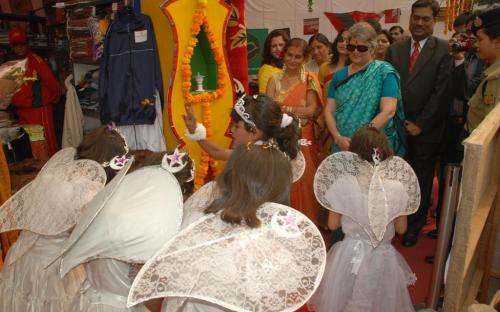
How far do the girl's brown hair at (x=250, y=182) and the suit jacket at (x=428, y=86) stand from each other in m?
2.06

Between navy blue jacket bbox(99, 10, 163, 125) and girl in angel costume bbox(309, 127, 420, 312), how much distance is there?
149 centimetres

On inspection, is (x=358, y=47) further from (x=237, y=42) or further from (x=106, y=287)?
(x=106, y=287)

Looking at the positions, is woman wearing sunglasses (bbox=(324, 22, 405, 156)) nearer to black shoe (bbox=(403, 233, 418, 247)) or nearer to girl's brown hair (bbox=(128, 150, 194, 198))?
black shoe (bbox=(403, 233, 418, 247))

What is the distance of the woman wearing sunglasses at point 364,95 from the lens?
8.75 feet

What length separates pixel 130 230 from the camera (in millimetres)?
1291

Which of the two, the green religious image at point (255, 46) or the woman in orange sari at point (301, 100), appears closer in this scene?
the woman in orange sari at point (301, 100)

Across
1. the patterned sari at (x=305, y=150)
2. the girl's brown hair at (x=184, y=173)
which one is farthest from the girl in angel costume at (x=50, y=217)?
the patterned sari at (x=305, y=150)

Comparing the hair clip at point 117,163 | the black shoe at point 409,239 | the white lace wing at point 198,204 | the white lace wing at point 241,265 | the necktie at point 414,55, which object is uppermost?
the necktie at point 414,55

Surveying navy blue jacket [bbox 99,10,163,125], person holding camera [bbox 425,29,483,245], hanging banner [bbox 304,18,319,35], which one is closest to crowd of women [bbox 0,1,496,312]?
navy blue jacket [bbox 99,10,163,125]

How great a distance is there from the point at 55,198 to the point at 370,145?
1.45 meters

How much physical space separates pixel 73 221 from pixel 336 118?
1.92 metres

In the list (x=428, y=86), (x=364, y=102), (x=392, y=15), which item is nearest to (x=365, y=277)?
(x=364, y=102)

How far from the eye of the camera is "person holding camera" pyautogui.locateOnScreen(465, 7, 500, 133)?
2307 mm

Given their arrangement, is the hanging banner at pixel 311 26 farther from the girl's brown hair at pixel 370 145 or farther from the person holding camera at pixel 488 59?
the girl's brown hair at pixel 370 145
